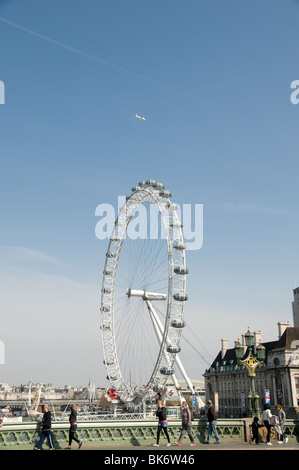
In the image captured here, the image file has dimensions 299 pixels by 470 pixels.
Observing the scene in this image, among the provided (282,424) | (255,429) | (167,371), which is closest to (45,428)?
(255,429)

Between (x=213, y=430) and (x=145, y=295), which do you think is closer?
(x=213, y=430)

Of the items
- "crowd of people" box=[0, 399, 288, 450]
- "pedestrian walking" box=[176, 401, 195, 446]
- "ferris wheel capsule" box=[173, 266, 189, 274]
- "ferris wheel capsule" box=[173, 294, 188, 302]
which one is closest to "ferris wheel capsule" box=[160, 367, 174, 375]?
"ferris wheel capsule" box=[173, 294, 188, 302]

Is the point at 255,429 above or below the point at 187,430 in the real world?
above

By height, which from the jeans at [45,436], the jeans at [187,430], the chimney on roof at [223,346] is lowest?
the jeans at [45,436]

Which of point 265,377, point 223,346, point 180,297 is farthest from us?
point 223,346

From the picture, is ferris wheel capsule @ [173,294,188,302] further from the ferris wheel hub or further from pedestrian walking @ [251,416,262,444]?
pedestrian walking @ [251,416,262,444]

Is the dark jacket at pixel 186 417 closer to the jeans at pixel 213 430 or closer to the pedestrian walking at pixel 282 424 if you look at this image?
the jeans at pixel 213 430

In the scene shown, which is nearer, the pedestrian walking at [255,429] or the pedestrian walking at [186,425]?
the pedestrian walking at [186,425]

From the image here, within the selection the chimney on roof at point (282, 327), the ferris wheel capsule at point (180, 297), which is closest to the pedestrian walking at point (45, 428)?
the ferris wheel capsule at point (180, 297)

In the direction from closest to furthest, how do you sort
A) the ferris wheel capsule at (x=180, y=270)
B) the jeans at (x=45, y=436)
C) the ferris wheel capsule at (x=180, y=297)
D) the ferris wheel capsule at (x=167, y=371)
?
the jeans at (x=45, y=436)
the ferris wheel capsule at (x=180, y=297)
the ferris wheel capsule at (x=180, y=270)
the ferris wheel capsule at (x=167, y=371)

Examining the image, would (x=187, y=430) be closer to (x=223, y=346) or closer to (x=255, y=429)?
(x=255, y=429)
